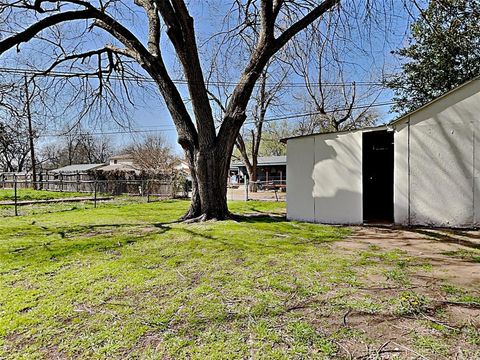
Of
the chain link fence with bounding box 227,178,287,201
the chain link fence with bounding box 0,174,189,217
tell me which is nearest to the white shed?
the chain link fence with bounding box 227,178,287,201

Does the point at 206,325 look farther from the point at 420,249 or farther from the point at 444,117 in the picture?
the point at 444,117

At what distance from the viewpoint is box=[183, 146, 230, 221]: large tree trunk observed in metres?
7.20

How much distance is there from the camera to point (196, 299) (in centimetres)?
276

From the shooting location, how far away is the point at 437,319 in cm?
228

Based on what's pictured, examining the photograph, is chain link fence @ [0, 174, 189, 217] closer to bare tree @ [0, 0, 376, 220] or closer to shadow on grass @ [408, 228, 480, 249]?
bare tree @ [0, 0, 376, 220]

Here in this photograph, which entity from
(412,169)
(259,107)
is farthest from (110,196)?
(412,169)

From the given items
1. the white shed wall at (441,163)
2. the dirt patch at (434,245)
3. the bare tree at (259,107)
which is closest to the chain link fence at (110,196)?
the bare tree at (259,107)

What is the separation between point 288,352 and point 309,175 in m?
6.23

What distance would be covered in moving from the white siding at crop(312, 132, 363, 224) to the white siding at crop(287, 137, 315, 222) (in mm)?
158

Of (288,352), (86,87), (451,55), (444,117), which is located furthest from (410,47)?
(288,352)

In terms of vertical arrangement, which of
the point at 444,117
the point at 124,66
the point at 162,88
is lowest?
the point at 444,117

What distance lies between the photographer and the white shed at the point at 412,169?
617 centimetres

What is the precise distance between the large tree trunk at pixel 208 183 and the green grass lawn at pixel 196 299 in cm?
216

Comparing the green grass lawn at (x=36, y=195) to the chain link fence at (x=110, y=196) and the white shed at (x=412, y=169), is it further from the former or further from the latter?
the white shed at (x=412, y=169)
